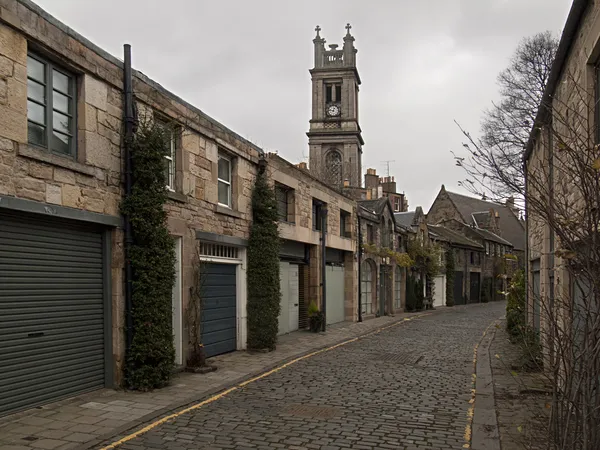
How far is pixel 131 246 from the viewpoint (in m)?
9.41

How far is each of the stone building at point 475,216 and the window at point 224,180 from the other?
4248 centimetres

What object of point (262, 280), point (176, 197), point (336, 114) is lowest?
point (262, 280)

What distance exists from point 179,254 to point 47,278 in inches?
131

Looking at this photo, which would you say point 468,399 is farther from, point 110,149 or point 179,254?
point 110,149

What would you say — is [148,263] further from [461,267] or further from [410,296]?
[461,267]

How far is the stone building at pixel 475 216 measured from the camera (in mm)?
57031

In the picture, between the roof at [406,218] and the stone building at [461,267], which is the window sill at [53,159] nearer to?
the roof at [406,218]

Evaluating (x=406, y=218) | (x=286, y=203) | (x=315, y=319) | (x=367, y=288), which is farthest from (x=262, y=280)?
(x=406, y=218)

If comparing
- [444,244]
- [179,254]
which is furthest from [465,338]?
[444,244]

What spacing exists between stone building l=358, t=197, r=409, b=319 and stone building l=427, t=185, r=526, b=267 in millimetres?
24691

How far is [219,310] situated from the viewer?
13.1 m

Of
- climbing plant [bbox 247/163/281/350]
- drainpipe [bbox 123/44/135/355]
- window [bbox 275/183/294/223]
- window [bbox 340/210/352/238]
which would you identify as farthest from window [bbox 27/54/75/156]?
window [bbox 340/210/352/238]

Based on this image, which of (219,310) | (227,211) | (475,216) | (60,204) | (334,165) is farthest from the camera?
(334,165)

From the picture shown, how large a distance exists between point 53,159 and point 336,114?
5569 cm
